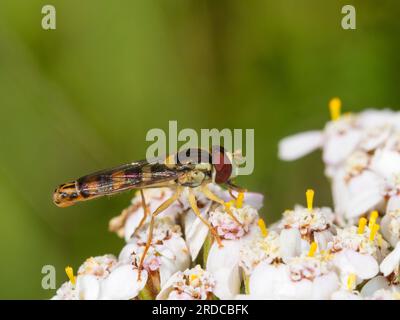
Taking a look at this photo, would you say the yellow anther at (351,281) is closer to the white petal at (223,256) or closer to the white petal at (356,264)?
the white petal at (356,264)

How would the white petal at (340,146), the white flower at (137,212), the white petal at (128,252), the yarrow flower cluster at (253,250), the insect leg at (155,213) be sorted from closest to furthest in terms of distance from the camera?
1. the yarrow flower cluster at (253,250)
2. the insect leg at (155,213)
3. the white petal at (128,252)
4. the white flower at (137,212)
5. the white petal at (340,146)

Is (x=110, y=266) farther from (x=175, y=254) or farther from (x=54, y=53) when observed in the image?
(x=54, y=53)

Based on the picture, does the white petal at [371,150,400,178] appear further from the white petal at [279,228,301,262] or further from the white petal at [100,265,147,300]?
the white petal at [100,265,147,300]

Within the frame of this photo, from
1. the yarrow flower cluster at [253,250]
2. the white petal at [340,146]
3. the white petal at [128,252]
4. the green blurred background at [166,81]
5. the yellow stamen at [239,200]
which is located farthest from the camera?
the green blurred background at [166,81]

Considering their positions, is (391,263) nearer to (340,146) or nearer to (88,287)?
(88,287)

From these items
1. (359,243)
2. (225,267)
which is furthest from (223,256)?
(359,243)

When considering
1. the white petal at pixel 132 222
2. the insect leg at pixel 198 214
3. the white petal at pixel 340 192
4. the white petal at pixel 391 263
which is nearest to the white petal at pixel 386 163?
the white petal at pixel 340 192
